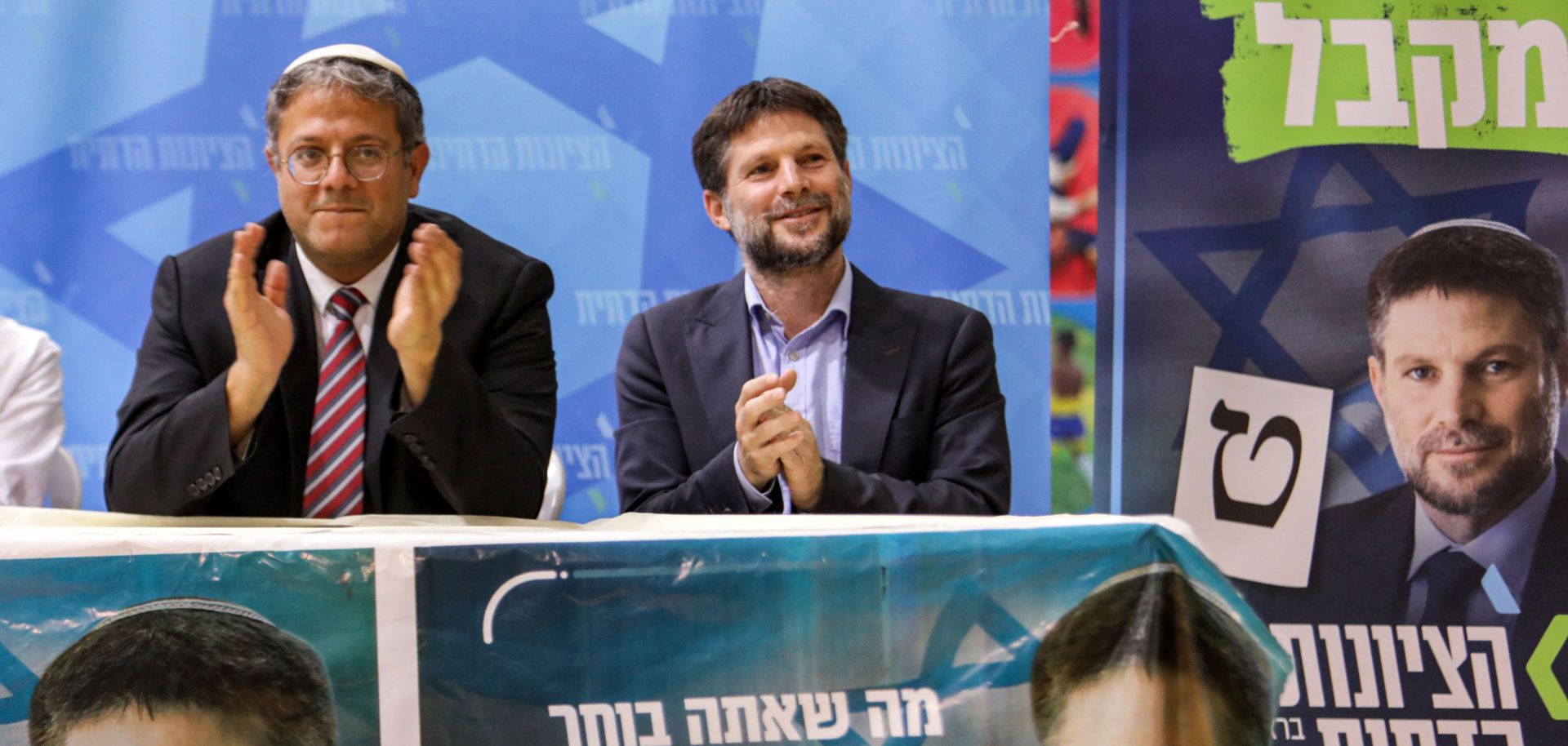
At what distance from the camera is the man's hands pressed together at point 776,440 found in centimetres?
207

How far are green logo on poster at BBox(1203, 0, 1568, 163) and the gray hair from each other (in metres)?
2.15

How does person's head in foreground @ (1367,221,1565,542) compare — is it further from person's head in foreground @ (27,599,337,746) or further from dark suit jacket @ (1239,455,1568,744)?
person's head in foreground @ (27,599,337,746)

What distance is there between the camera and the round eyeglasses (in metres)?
2.10

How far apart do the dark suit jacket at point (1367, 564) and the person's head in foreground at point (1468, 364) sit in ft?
0.26

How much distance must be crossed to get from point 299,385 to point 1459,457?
2717 millimetres

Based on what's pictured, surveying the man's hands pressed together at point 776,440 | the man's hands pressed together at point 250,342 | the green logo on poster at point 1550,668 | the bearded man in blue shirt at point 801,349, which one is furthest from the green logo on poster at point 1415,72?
the man's hands pressed together at point 250,342

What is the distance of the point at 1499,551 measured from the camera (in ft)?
10.8

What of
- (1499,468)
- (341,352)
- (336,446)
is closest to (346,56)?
(341,352)

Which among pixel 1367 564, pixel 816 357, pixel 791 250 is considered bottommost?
pixel 1367 564

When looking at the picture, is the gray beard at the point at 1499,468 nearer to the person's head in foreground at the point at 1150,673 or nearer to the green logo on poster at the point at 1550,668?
the green logo on poster at the point at 1550,668

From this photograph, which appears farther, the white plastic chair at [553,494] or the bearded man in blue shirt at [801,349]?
the white plastic chair at [553,494]

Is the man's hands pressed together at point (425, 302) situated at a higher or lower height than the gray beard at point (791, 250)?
lower

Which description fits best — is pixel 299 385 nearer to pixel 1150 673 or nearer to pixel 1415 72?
pixel 1150 673

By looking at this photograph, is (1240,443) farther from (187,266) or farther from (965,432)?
(187,266)
